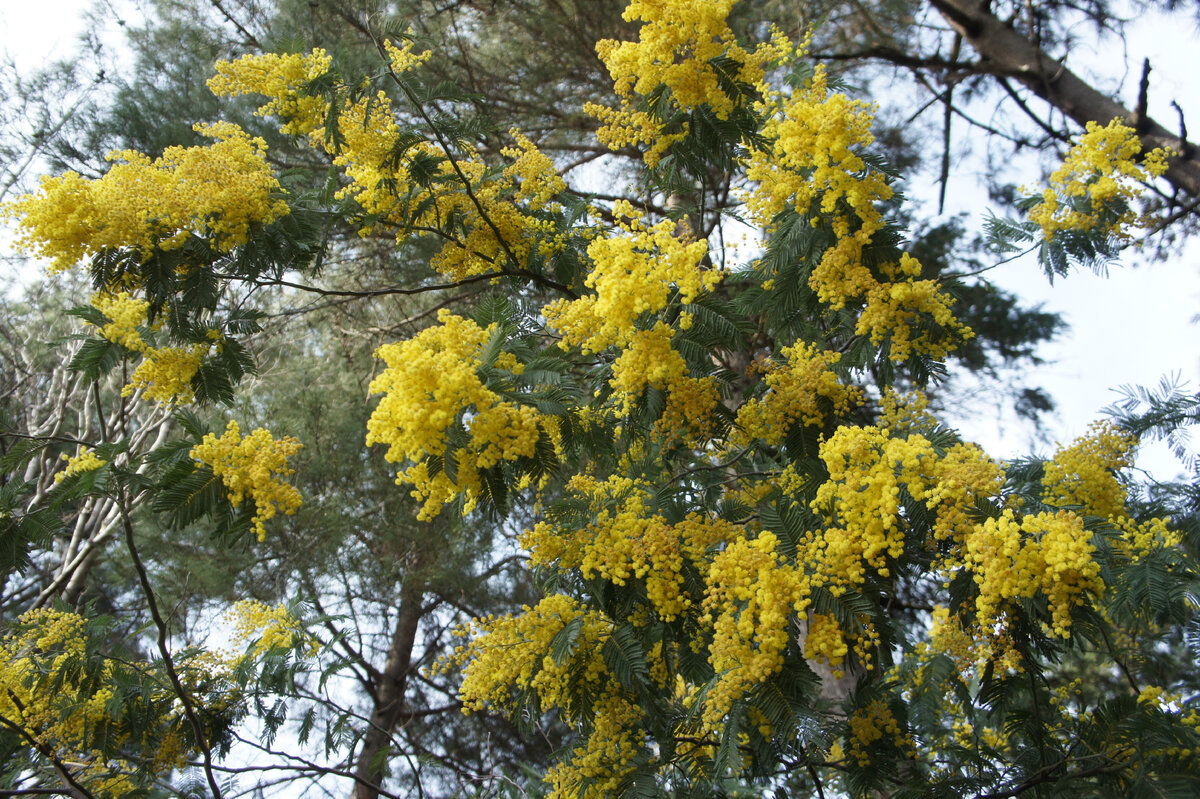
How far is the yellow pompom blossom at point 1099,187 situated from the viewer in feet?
11.3

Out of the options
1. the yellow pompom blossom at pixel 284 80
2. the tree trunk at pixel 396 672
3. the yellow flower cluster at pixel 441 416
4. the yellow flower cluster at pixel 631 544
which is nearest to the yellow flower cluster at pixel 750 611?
the yellow flower cluster at pixel 631 544

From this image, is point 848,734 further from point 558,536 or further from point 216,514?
point 216,514

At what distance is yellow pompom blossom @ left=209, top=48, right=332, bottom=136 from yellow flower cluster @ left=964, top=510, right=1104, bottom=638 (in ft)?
10.8

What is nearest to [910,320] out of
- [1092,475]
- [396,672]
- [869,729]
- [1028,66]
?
[1092,475]

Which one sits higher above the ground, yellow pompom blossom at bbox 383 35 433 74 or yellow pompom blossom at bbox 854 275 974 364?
yellow pompom blossom at bbox 383 35 433 74

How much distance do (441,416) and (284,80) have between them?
7.63 feet

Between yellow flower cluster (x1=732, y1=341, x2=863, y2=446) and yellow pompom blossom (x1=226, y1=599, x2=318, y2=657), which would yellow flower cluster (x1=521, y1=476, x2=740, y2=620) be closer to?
yellow flower cluster (x1=732, y1=341, x2=863, y2=446)

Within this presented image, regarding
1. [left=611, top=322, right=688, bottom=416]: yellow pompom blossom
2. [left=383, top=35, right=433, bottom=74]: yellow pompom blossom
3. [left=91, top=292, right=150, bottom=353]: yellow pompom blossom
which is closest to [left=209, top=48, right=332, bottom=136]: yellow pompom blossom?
[left=383, top=35, right=433, bottom=74]: yellow pompom blossom

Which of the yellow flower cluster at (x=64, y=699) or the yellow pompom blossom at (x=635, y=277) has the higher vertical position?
the yellow pompom blossom at (x=635, y=277)

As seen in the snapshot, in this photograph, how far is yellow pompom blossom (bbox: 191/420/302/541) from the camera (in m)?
2.49

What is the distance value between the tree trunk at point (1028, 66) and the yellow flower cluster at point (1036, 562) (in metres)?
5.38

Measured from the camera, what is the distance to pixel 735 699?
2.39 metres

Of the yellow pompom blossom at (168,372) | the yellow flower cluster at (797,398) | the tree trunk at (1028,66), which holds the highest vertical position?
the tree trunk at (1028,66)

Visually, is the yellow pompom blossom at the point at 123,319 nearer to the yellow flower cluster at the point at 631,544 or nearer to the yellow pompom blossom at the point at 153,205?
the yellow pompom blossom at the point at 153,205
